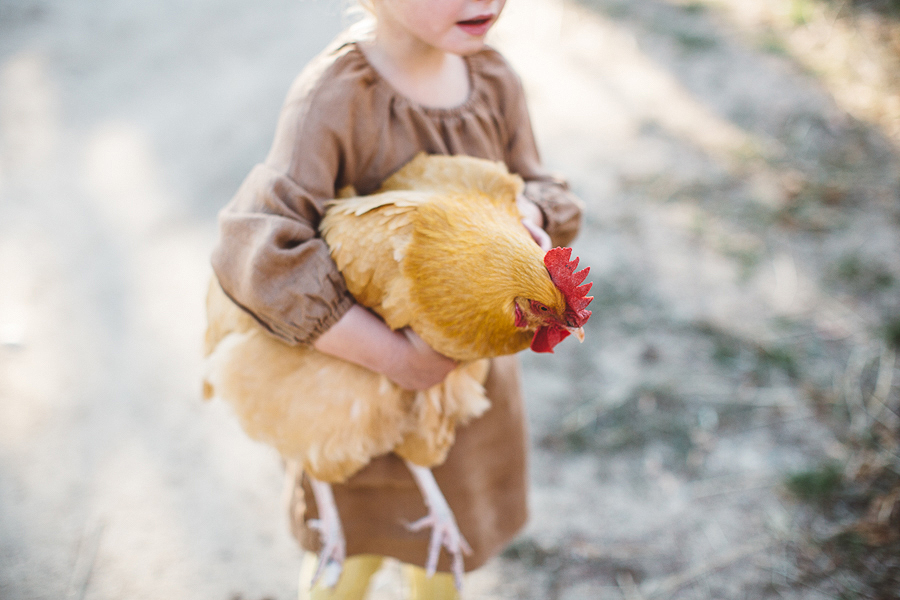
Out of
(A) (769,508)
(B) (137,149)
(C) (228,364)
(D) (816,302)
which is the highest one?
(C) (228,364)

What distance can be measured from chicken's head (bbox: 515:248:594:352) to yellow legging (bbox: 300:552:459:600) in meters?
0.86

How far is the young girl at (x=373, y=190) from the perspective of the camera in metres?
0.99

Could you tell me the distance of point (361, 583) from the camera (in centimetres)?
148

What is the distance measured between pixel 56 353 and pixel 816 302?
3.56m

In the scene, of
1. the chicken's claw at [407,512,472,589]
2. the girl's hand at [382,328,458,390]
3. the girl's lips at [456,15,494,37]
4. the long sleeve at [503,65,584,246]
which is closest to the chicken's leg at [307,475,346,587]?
the chicken's claw at [407,512,472,589]

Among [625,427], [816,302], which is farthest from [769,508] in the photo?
[816,302]

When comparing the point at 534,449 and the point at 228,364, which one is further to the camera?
the point at 534,449

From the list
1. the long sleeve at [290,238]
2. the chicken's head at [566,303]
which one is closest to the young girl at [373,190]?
the long sleeve at [290,238]

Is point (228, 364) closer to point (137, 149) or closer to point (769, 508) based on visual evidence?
point (769, 508)

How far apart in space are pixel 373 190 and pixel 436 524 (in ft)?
2.59

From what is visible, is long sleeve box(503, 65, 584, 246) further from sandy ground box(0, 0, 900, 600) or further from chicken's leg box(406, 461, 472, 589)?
chicken's leg box(406, 461, 472, 589)

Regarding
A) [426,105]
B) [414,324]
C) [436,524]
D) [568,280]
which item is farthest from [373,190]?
[436,524]

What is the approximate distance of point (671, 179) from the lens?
335 centimetres

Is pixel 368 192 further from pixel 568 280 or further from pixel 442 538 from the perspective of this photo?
pixel 442 538
